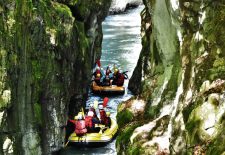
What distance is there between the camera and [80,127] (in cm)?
2084

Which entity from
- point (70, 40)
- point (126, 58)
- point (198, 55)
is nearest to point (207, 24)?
point (198, 55)

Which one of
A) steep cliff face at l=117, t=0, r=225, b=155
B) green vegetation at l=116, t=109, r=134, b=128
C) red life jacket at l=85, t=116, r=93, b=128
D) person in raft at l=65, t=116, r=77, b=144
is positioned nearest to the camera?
steep cliff face at l=117, t=0, r=225, b=155

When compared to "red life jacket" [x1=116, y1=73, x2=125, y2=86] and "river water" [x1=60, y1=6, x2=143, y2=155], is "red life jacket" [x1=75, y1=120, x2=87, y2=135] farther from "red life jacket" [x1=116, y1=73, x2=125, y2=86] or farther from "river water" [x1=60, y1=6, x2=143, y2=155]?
"red life jacket" [x1=116, y1=73, x2=125, y2=86]

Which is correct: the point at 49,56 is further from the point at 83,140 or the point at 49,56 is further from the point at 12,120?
the point at 83,140

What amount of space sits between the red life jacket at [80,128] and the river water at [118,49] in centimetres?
104

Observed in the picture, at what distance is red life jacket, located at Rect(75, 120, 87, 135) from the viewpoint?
68.1 feet

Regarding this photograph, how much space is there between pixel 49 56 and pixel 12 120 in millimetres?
3374

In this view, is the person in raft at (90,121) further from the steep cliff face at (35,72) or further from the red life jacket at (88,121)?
the steep cliff face at (35,72)

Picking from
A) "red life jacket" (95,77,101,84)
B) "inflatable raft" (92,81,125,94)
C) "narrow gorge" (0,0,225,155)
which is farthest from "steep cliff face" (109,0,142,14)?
"narrow gorge" (0,0,225,155)

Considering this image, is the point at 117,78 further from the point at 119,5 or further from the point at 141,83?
the point at 119,5

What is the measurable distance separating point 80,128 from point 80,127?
0.07m

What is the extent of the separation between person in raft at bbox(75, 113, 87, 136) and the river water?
1.01 m

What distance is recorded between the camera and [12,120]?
1684 centimetres

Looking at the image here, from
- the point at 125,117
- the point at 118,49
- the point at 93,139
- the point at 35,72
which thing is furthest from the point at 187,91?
the point at 118,49
